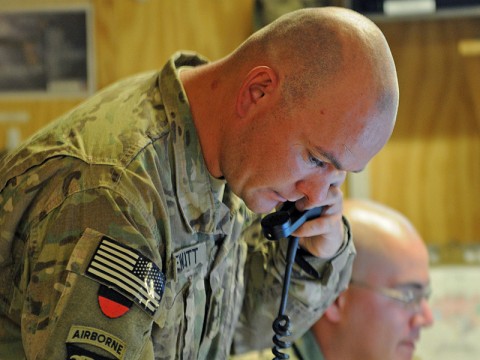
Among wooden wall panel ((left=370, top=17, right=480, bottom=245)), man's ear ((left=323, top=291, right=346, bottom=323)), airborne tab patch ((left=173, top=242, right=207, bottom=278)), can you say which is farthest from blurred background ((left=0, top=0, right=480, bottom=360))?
airborne tab patch ((left=173, top=242, right=207, bottom=278))

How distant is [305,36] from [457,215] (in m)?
1.45

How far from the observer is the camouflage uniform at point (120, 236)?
3.35 feet

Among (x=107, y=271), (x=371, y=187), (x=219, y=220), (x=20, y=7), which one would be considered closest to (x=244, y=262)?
(x=219, y=220)

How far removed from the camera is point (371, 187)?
2.46m

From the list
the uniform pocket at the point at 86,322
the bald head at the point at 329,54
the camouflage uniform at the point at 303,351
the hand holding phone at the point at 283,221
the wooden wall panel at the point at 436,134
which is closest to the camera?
the uniform pocket at the point at 86,322

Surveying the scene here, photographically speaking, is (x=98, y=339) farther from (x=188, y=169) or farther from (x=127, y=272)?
(x=188, y=169)

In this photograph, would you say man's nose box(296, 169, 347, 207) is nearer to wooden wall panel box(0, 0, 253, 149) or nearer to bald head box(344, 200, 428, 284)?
bald head box(344, 200, 428, 284)

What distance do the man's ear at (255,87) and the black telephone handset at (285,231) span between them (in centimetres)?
21

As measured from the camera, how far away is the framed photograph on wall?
8.17 feet

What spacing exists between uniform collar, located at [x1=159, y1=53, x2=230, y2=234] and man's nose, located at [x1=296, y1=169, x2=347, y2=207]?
146mm

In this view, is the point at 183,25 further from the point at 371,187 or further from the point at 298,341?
the point at 298,341

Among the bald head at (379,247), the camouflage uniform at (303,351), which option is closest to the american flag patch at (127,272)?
the camouflage uniform at (303,351)

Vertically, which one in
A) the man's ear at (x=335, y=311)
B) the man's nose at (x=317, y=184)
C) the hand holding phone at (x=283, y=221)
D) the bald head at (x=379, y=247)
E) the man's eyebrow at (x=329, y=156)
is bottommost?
the man's ear at (x=335, y=311)

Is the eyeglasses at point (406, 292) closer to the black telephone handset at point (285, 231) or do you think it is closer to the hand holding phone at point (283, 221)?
the black telephone handset at point (285, 231)
